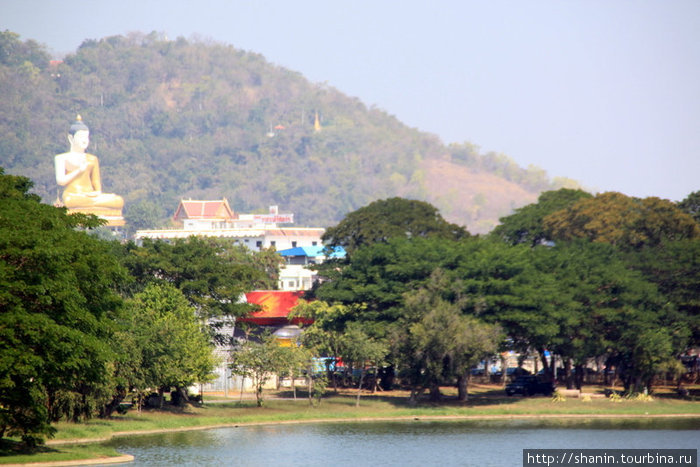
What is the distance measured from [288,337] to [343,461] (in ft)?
106

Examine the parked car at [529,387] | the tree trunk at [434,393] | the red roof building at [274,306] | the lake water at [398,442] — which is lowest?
the lake water at [398,442]

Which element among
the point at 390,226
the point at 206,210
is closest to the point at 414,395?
the point at 390,226

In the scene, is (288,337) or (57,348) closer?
(57,348)

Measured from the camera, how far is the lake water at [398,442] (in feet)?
130

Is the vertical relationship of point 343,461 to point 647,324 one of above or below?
below

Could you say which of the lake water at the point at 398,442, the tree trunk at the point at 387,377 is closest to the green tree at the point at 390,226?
the tree trunk at the point at 387,377

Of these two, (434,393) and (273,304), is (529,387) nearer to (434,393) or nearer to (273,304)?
(434,393)

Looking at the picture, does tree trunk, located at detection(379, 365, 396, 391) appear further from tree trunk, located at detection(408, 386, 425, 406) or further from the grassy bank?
tree trunk, located at detection(408, 386, 425, 406)

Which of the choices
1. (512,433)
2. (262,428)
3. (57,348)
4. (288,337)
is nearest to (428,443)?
(512,433)

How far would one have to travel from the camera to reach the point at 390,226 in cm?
7062

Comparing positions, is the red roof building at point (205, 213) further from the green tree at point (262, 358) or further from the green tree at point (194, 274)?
the green tree at point (262, 358)

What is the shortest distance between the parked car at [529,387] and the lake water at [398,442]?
869 centimetres

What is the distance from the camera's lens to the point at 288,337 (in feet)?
235

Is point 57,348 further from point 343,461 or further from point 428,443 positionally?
point 428,443
